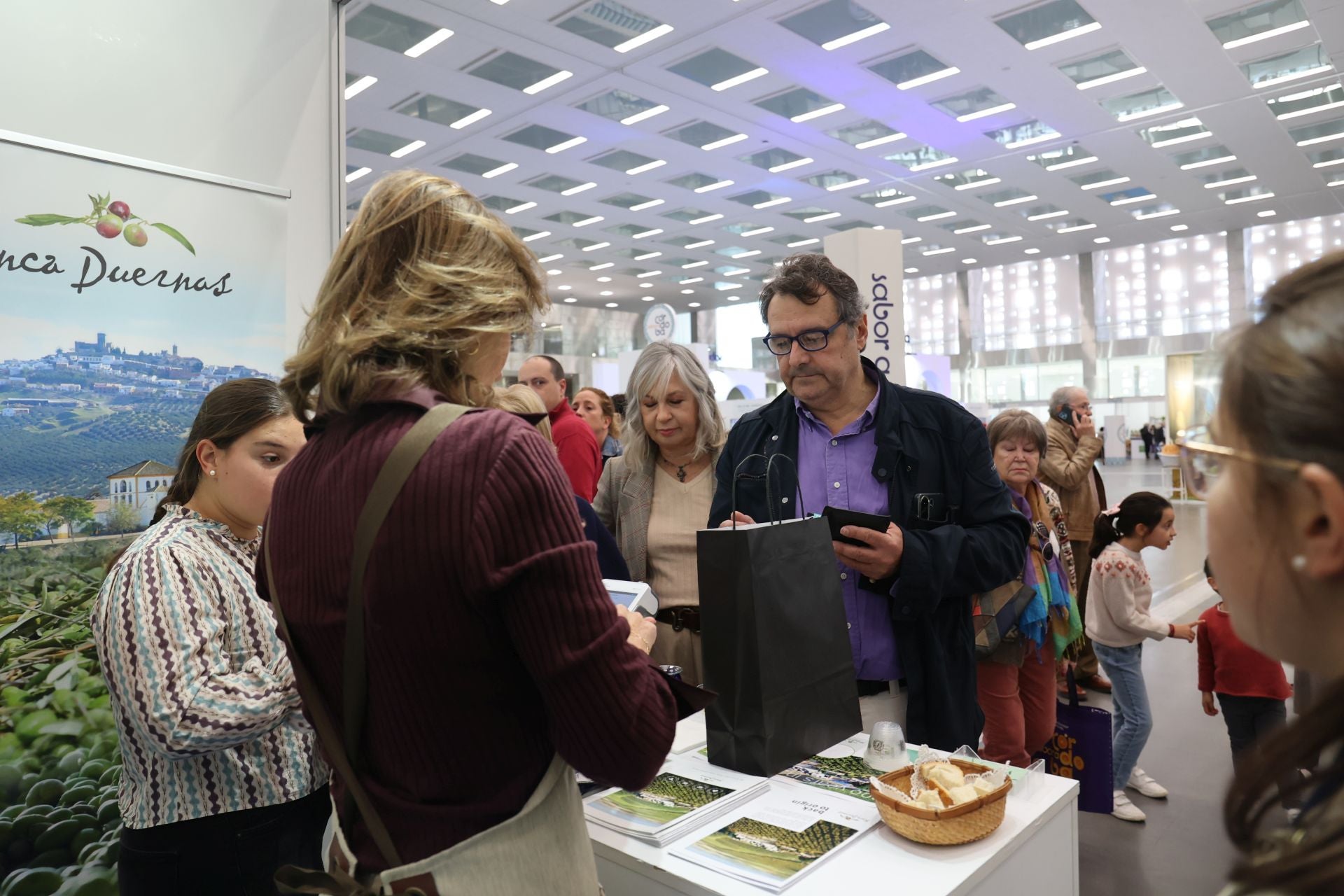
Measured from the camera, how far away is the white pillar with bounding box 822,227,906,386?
461cm

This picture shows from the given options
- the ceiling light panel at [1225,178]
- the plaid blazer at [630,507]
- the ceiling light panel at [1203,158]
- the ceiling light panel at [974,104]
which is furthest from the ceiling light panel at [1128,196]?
the plaid blazer at [630,507]

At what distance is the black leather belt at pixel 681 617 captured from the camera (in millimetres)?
2547

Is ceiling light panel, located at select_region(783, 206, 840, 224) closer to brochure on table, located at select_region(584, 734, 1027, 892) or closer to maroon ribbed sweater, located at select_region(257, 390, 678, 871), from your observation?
brochure on table, located at select_region(584, 734, 1027, 892)

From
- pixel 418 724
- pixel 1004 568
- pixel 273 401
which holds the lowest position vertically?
pixel 1004 568

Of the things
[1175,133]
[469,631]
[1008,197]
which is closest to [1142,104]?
[1175,133]

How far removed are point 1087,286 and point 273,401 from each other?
1889cm

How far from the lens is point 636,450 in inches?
114

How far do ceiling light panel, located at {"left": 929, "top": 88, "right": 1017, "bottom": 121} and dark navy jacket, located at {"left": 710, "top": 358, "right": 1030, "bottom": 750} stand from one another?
7.95 meters

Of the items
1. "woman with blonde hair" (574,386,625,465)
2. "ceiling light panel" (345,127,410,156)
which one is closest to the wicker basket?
"woman with blonde hair" (574,386,625,465)

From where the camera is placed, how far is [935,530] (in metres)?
1.95

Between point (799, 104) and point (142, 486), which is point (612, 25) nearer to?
point (799, 104)

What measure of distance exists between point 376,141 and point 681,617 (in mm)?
8890

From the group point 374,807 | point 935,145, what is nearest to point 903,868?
point 374,807

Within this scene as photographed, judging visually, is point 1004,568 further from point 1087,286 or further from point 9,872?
point 1087,286
